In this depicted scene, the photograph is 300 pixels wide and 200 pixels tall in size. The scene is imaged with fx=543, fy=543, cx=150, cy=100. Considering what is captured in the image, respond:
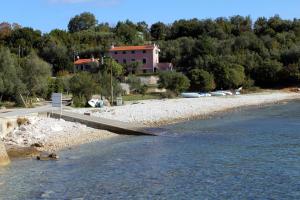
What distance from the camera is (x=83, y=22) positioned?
18138 cm

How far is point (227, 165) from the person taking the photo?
2655 centimetres

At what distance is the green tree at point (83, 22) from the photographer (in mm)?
180875

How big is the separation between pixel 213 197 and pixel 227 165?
6733 mm

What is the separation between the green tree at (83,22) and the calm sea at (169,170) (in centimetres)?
14602

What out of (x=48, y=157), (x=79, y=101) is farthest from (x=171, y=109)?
(x=48, y=157)

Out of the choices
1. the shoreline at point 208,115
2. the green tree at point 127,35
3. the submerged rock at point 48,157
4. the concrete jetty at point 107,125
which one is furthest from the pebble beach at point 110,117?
the green tree at point 127,35

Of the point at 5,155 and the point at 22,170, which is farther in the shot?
the point at 5,155

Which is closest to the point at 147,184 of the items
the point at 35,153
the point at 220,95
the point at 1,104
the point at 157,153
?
the point at 157,153

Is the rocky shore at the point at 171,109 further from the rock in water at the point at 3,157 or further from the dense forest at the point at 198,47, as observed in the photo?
the rock in water at the point at 3,157

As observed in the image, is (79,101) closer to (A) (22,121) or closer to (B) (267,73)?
Answer: (A) (22,121)

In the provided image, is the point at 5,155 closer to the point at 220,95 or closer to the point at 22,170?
the point at 22,170

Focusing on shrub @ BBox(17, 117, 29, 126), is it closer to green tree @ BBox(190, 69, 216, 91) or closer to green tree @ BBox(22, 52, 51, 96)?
green tree @ BBox(22, 52, 51, 96)

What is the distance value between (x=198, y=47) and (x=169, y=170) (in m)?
97.6

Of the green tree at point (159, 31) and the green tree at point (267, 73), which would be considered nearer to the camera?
the green tree at point (267, 73)
